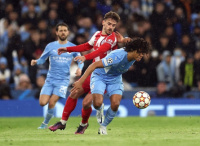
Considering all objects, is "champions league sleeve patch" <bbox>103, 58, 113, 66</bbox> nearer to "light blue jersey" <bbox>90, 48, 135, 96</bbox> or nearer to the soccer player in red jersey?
"light blue jersey" <bbox>90, 48, 135, 96</bbox>

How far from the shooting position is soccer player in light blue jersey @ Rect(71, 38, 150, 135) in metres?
9.32

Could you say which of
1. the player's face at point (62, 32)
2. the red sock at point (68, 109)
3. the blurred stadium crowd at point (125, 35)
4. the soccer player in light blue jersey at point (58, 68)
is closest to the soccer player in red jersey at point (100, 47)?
the red sock at point (68, 109)

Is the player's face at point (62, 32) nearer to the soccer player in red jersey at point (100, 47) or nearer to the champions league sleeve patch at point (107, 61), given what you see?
the soccer player in red jersey at point (100, 47)

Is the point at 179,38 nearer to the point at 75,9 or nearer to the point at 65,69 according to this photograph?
the point at 75,9

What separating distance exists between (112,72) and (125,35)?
303 inches

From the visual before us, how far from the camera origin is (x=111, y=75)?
32.3 ft

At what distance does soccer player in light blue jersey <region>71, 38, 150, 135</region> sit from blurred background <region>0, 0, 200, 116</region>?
6.46 meters

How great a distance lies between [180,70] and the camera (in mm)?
16609

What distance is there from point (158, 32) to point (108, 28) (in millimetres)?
7550

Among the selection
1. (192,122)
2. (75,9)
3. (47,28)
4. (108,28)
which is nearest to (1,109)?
(47,28)

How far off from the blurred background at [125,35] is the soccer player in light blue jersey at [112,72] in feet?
21.2

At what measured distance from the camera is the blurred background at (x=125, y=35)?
16672 mm

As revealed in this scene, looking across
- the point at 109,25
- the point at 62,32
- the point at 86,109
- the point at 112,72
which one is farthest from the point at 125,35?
the point at 112,72

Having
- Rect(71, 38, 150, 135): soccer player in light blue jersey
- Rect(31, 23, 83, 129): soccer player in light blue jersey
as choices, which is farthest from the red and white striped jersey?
Rect(31, 23, 83, 129): soccer player in light blue jersey
